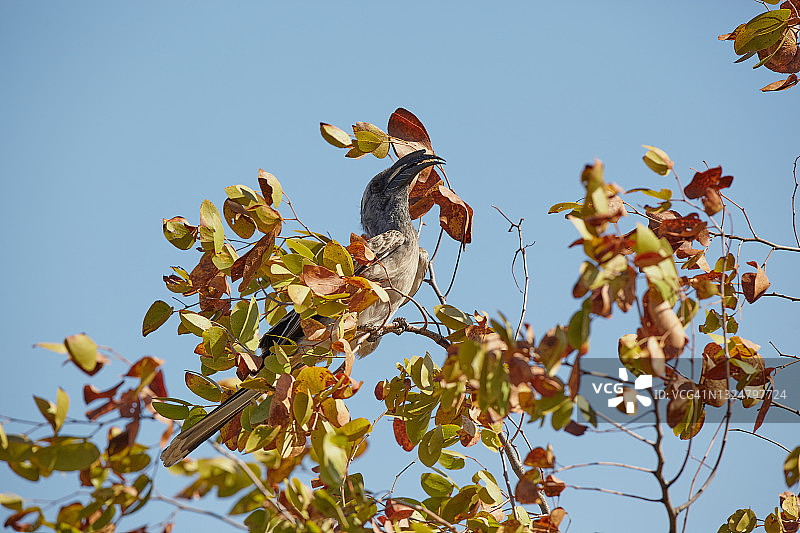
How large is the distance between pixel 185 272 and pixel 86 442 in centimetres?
131

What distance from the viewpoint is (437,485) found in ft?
7.46

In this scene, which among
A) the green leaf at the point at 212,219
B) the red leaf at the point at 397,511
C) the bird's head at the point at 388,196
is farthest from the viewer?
the bird's head at the point at 388,196

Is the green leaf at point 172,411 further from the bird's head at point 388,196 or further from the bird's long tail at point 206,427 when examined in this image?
the bird's head at point 388,196

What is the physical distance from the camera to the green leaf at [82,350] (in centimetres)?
137

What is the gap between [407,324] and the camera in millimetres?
3025

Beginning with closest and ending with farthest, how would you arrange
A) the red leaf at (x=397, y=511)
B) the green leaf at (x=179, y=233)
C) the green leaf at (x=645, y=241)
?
the green leaf at (x=645, y=241), the red leaf at (x=397, y=511), the green leaf at (x=179, y=233)

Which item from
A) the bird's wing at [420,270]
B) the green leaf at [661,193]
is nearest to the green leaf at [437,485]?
the green leaf at [661,193]

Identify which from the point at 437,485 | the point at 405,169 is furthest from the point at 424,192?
the point at 437,485

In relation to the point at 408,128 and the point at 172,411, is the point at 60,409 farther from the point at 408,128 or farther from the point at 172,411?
the point at 408,128

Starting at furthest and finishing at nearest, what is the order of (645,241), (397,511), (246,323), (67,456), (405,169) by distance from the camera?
(405,169)
(246,323)
(397,511)
(67,456)
(645,241)

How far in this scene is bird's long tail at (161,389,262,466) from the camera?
8.72 feet

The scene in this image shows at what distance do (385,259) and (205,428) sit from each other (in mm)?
1468

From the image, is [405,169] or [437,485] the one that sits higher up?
[405,169]

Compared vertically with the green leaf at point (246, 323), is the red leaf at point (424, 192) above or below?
above
